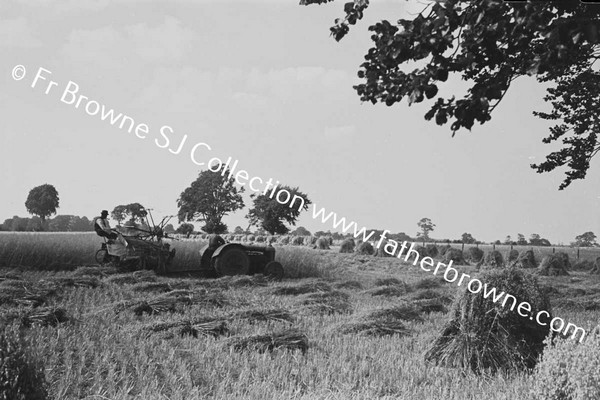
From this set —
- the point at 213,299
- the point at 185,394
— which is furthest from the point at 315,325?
the point at 185,394

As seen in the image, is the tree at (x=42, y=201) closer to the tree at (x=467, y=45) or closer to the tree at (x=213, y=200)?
the tree at (x=213, y=200)

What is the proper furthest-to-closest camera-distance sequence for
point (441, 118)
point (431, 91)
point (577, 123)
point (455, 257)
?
point (455, 257)
point (577, 123)
point (441, 118)
point (431, 91)

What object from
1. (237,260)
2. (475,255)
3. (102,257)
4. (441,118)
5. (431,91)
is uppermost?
(475,255)

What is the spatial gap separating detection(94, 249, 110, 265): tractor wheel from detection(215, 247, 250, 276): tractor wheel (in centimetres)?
336

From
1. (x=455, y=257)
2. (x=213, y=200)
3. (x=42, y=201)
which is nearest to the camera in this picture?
(x=455, y=257)

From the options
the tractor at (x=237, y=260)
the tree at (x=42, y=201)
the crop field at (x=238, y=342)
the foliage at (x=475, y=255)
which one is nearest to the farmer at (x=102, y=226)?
the crop field at (x=238, y=342)

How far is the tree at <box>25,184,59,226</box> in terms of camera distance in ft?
236

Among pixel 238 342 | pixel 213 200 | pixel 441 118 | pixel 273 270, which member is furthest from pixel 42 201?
pixel 441 118

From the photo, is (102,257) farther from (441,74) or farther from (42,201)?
(42,201)

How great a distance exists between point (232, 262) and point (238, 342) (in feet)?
33.1

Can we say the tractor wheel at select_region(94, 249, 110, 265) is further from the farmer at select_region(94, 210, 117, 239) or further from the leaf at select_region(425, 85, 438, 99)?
the leaf at select_region(425, 85, 438, 99)

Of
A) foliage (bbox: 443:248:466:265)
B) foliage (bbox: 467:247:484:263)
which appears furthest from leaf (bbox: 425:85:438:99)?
foliage (bbox: 467:247:484:263)

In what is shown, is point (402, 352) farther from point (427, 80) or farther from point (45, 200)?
point (45, 200)

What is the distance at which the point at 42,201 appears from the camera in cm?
7169
